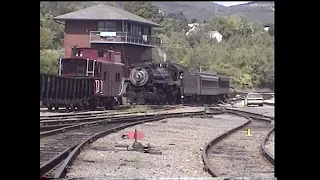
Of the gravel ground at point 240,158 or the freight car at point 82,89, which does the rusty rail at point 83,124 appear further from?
the gravel ground at point 240,158

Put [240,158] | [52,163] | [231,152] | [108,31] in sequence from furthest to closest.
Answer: [231,152] → [240,158] → [108,31] → [52,163]

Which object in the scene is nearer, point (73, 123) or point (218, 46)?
point (218, 46)

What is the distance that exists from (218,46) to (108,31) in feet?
9.77

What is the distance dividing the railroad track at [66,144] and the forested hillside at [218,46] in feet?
6.40

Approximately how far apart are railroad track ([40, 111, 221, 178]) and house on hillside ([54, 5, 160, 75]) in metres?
2.03

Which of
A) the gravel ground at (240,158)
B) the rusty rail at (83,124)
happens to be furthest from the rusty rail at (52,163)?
the rusty rail at (83,124)

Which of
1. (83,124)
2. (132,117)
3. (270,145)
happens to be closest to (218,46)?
(270,145)

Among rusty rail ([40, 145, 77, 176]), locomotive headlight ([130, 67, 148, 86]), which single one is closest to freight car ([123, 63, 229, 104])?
locomotive headlight ([130, 67, 148, 86])

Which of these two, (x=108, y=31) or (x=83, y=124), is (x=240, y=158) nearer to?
(x=108, y=31)

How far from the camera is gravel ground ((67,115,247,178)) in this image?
824 centimetres

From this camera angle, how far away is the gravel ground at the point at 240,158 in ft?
28.3

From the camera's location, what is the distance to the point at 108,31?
29.1ft

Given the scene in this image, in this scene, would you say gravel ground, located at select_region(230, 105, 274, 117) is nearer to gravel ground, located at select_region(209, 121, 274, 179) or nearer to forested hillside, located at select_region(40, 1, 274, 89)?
gravel ground, located at select_region(209, 121, 274, 179)
